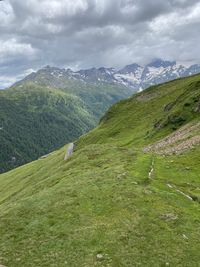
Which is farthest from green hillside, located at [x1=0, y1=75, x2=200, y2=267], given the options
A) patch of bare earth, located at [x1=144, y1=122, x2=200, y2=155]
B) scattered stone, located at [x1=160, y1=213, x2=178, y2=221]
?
patch of bare earth, located at [x1=144, y1=122, x2=200, y2=155]

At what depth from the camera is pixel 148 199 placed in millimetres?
43031

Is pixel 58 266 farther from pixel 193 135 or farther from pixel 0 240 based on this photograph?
pixel 193 135

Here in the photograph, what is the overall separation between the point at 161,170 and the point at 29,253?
30.9m

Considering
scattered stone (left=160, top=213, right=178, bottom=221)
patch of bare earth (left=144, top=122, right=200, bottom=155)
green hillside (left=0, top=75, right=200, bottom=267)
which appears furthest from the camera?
patch of bare earth (left=144, top=122, right=200, bottom=155)

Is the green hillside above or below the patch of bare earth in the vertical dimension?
above

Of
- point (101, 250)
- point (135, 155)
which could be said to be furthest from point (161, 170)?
point (101, 250)

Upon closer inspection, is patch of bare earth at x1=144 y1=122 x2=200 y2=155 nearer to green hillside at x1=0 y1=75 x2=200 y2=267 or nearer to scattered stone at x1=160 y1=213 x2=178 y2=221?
green hillside at x1=0 y1=75 x2=200 y2=267

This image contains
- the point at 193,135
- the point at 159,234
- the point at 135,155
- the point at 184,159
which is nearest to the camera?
the point at 159,234

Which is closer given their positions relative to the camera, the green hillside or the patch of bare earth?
the green hillside

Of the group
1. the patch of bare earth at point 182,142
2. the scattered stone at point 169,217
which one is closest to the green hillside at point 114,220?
the scattered stone at point 169,217

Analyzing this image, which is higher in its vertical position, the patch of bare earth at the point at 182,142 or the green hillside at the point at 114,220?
the green hillside at the point at 114,220

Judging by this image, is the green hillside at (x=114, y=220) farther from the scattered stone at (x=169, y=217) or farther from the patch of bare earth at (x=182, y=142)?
the patch of bare earth at (x=182, y=142)

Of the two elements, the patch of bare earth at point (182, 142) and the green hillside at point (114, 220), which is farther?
the patch of bare earth at point (182, 142)

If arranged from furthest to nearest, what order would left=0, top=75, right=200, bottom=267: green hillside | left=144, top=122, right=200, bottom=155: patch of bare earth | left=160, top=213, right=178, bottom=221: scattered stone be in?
left=144, top=122, right=200, bottom=155: patch of bare earth → left=160, top=213, right=178, bottom=221: scattered stone → left=0, top=75, right=200, bottom=267: green hillside
